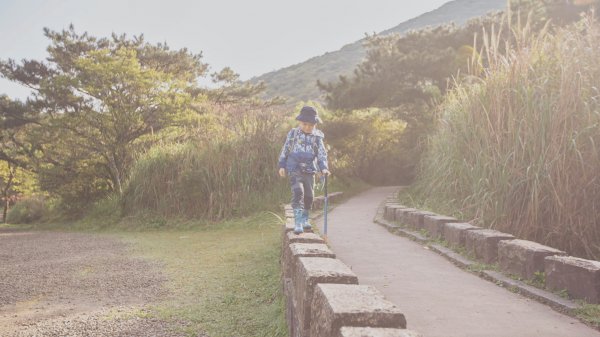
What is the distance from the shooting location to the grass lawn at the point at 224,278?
152 inches

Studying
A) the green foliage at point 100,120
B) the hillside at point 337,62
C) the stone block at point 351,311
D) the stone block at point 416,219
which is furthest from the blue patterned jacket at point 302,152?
the hillside at point 337,62

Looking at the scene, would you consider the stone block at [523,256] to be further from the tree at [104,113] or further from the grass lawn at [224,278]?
the tree at [104,113]

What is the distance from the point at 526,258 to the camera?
409 centimetres

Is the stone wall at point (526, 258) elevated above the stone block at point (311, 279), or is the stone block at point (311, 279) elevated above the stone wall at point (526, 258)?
the stone block at point (311, 279)

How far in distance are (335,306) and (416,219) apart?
5453mm

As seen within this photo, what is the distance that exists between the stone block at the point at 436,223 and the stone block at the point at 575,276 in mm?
2296

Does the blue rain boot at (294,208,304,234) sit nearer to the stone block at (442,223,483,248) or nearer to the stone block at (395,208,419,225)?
the stone block at (442,223,483,248)

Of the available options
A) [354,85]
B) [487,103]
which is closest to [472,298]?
[487,103]

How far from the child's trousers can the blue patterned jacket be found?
8 cm

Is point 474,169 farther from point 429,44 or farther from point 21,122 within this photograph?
point 21,122

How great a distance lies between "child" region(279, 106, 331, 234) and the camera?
5.36 meters

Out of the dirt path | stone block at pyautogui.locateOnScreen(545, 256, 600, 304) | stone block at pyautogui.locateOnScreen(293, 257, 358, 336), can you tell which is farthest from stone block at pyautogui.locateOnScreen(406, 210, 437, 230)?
stone block at pyautogui.locateOnScreen(293, 257, 358, 336)

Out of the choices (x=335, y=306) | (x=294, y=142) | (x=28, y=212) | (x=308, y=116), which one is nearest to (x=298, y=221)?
(x=294, y=142)

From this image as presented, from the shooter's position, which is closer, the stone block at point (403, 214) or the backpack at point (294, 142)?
the backpack at point (294, 142)
